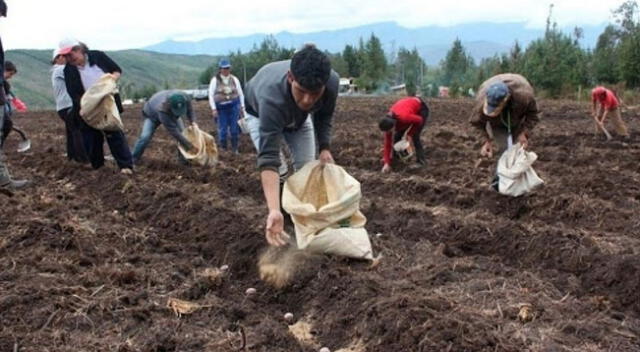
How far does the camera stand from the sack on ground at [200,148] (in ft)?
26.0

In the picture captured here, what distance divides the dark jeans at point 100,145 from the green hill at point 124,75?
37.1m

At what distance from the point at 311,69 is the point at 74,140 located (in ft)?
17.4

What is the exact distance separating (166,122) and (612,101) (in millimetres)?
6827

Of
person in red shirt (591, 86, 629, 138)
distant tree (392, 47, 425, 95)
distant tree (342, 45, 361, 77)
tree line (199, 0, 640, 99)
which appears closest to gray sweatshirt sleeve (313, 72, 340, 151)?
person in red shirt (591, 86, 629, 138)

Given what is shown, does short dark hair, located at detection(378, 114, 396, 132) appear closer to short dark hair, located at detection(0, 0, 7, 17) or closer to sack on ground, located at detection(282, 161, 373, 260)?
sack on ground, located at detection(282, 161, 373, 260)

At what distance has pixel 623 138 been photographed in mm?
10305

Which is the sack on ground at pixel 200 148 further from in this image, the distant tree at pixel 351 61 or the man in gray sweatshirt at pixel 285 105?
the distant tree at pixel 351 61

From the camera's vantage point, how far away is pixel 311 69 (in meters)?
3.11

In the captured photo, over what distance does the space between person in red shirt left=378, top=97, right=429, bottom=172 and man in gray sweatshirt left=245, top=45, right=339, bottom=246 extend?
142 inches

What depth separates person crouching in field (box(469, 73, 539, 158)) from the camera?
17.4ft

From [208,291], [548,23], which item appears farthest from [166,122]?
[548,23]

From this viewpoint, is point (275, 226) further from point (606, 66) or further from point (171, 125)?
point (606, 66)

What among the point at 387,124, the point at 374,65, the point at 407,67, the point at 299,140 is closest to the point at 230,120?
the point at 387,124

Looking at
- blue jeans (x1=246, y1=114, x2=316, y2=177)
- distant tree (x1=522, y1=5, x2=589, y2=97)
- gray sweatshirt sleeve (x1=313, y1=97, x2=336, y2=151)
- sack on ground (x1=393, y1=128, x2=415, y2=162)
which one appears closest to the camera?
gray sweatshirt sleeve (x1=313, y1=97, x2=336, y2=151)
